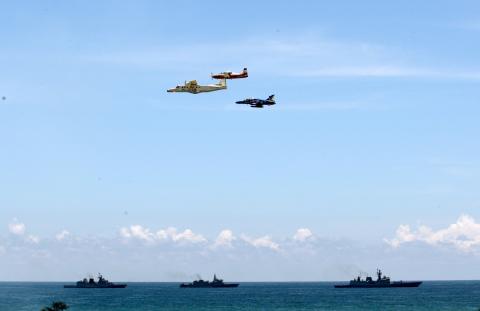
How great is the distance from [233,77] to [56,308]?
3624 cm

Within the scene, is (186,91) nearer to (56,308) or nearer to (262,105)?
(262,105)

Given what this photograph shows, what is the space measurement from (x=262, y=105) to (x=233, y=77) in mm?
5691

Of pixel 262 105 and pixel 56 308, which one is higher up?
pixel 262 105

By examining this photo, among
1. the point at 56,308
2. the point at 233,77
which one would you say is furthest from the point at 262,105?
the point at 56,308

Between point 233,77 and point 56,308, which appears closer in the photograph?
point 233,77

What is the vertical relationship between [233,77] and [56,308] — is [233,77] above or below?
above

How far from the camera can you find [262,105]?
88.7 metres

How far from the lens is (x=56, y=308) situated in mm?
91062

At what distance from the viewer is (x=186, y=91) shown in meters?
88.6

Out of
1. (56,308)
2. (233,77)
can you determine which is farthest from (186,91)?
(56,308)

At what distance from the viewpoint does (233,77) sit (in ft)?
280

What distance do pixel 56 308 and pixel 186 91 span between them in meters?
31.5

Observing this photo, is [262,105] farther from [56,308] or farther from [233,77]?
[56,308]

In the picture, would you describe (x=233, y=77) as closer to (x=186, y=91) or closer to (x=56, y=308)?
(x=186, y=91)
